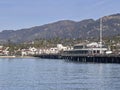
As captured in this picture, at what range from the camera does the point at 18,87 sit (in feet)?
201

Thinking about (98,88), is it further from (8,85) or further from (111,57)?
(111,57)

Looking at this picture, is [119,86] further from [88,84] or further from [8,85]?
[8,85]

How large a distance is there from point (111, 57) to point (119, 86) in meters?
93.6

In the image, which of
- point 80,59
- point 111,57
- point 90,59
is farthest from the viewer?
point 80,59

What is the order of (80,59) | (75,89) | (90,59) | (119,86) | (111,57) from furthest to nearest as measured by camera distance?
(80,59) → (90,59) → (111,57) → (119,86) → (75,89)

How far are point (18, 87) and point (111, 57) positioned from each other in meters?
97.1

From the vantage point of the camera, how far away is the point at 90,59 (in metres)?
176

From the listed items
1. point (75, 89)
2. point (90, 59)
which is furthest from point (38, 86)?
point (90, 59)

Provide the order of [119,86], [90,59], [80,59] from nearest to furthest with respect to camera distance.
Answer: [119,86], [90,59], [80,59]

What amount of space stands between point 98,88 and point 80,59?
129 m

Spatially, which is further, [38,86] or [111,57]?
[111,57]

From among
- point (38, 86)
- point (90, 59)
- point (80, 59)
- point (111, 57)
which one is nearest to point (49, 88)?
point (38, 86)

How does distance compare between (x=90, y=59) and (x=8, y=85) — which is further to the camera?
(x=90, y=59)

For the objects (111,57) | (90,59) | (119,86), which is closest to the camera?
(119,86)
